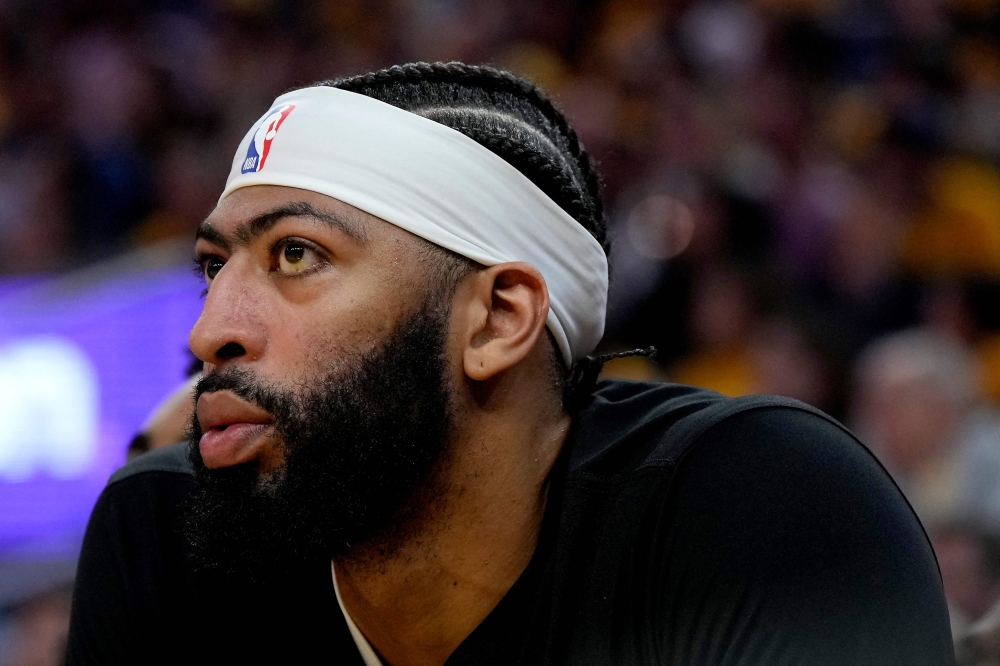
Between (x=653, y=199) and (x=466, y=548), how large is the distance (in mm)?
3804

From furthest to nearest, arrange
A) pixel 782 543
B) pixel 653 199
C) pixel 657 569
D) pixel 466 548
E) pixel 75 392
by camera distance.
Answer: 1. pixel 653 199
2. pixel 75 392
3. pixel 466 548
4. pixel 657 569
5. pixel 782 543

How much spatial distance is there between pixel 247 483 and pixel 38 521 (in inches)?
135

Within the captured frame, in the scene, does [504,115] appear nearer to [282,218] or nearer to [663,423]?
[282,218]

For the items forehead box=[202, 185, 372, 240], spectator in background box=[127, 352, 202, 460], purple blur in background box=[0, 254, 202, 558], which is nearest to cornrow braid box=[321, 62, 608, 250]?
forehead box=[202, 185, 372, 240]

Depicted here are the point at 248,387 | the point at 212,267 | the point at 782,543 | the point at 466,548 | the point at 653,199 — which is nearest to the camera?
the point at 782,543

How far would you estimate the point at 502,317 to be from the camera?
78.7 inches

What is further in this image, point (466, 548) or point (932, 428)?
point (932, 428)

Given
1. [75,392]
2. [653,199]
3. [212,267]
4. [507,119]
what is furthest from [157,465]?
[653,199]

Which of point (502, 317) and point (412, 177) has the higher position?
point (412, 177)

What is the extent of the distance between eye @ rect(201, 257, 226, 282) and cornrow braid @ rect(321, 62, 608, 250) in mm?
381

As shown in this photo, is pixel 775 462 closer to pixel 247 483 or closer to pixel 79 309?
pixel 247 483

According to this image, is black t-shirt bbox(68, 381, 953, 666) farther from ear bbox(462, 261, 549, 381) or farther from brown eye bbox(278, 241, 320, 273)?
brown eye bbox(278, 241, 320, 273)

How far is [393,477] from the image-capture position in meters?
1.90

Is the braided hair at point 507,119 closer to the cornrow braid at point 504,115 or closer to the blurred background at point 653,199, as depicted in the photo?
the cornrow braid at point 504,115
